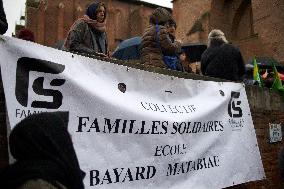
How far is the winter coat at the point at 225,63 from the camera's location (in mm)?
5289

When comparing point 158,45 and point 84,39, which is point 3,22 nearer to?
point 84,39

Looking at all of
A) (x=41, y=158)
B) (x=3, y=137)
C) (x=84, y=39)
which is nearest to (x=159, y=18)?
(x=84, y=39)

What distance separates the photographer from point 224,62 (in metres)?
5.34

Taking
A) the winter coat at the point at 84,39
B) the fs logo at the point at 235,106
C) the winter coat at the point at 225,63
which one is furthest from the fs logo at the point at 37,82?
the winter coat at the point at 225,63

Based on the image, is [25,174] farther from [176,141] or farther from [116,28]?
[116,28]

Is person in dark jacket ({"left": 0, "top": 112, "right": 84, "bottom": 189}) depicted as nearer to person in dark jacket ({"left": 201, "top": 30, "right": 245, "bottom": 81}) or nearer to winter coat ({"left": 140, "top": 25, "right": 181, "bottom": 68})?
winter coat ({"left": 140, "top": 25, "right": 181, "bottom": 68})

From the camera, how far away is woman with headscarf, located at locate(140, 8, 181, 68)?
14.5 ft

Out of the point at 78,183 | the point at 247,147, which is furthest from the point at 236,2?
the point at 78,183

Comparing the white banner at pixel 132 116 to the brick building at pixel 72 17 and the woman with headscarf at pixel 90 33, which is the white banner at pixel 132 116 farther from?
the brick building at pixel 72 17

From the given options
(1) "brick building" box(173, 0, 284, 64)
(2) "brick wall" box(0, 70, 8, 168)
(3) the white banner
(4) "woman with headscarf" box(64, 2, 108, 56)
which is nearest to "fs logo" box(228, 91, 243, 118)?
(3) the white banner

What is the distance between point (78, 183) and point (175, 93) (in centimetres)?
211

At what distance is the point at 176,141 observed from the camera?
11.6 ft

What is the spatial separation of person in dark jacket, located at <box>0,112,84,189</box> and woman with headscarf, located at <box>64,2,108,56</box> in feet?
7.10

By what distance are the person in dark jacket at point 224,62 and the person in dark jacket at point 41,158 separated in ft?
12.9
